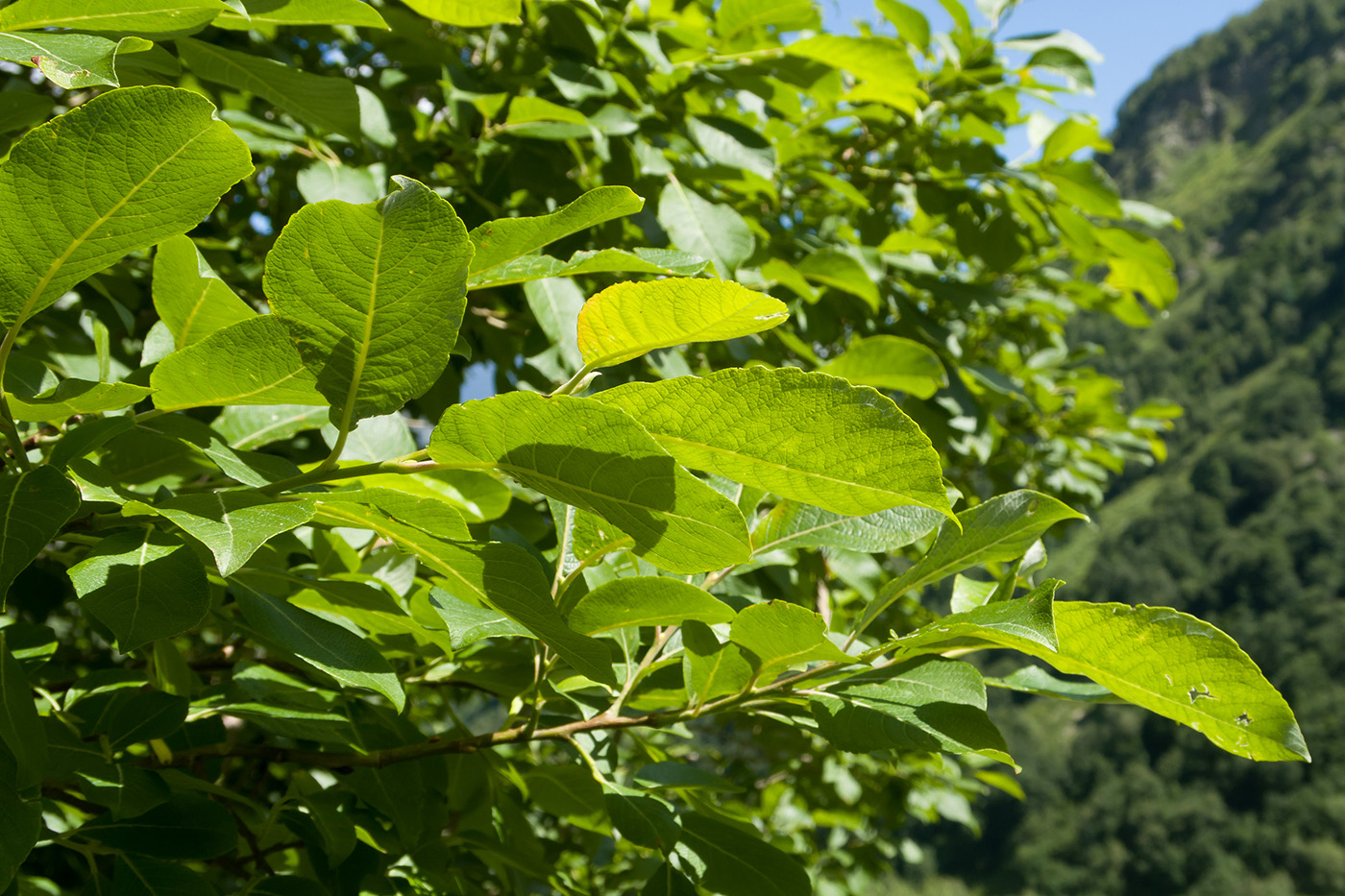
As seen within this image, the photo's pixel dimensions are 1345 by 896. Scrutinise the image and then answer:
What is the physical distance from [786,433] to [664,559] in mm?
138

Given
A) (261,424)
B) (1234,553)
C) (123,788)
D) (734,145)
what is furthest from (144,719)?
(1234,553)

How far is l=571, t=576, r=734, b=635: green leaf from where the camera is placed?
0.78m

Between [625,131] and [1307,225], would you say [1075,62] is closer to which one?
[625,131]

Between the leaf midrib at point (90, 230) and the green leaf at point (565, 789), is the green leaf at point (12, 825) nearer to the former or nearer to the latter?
the leaf midrib at point (90, 230)

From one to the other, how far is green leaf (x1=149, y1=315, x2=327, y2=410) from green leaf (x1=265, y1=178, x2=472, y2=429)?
24mm

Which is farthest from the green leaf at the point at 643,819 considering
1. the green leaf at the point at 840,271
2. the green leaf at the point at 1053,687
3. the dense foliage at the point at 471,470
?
the green leaf at the point at 840,271

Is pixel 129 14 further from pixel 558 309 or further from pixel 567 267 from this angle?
pixel 558 309

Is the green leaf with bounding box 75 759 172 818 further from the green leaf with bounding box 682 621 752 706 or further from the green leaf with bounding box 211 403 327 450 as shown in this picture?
the green leaf with bounding box 682 621 752 706

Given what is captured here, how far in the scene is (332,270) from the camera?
58cm

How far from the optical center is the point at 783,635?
789 mm

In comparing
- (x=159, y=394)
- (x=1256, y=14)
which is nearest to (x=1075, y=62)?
(x=159, y=394)

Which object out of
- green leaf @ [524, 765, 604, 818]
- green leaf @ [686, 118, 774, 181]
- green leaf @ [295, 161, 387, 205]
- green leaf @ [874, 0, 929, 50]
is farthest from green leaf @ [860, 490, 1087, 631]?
green leaf @ [874, 0, 929, 50]

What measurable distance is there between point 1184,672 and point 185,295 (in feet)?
2.97

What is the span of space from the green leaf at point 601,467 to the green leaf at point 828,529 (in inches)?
12.5
